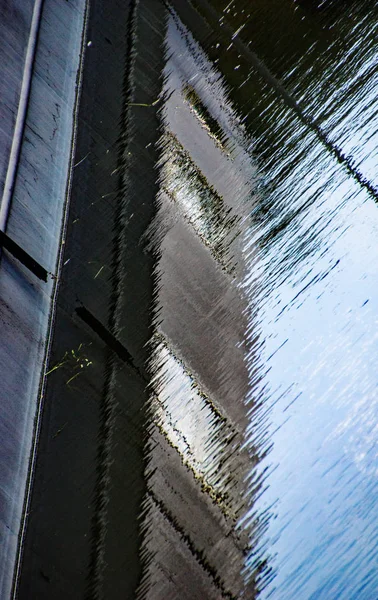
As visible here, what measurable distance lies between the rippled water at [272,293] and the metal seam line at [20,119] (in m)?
0.67

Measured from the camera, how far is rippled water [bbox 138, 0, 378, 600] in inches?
87.8

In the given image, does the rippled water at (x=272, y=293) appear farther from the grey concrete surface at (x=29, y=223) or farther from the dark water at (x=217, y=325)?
the grey concrete surface at (x=29, y=223)

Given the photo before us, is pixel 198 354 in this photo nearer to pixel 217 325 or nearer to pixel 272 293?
pixel 217 325

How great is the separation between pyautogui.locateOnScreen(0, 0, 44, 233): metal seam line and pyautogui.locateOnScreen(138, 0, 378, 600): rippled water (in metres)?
0.67

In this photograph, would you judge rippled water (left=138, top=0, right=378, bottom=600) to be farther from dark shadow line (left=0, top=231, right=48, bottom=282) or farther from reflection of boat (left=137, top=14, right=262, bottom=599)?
dark shadow line (left=0, top=231, right=48, bottom=282)

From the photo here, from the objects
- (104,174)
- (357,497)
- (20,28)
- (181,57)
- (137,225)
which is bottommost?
(357,497)

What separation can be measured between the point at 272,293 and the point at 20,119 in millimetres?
1246

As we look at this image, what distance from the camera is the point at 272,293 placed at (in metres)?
2.80

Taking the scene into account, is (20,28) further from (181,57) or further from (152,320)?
(152,320)

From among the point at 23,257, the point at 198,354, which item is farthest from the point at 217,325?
the point at 23,257

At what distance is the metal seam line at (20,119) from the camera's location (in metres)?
2.44

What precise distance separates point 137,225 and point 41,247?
49 centimetres

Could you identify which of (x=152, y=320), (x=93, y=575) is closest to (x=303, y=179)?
(x=152, y=320)

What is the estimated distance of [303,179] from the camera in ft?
10.2
